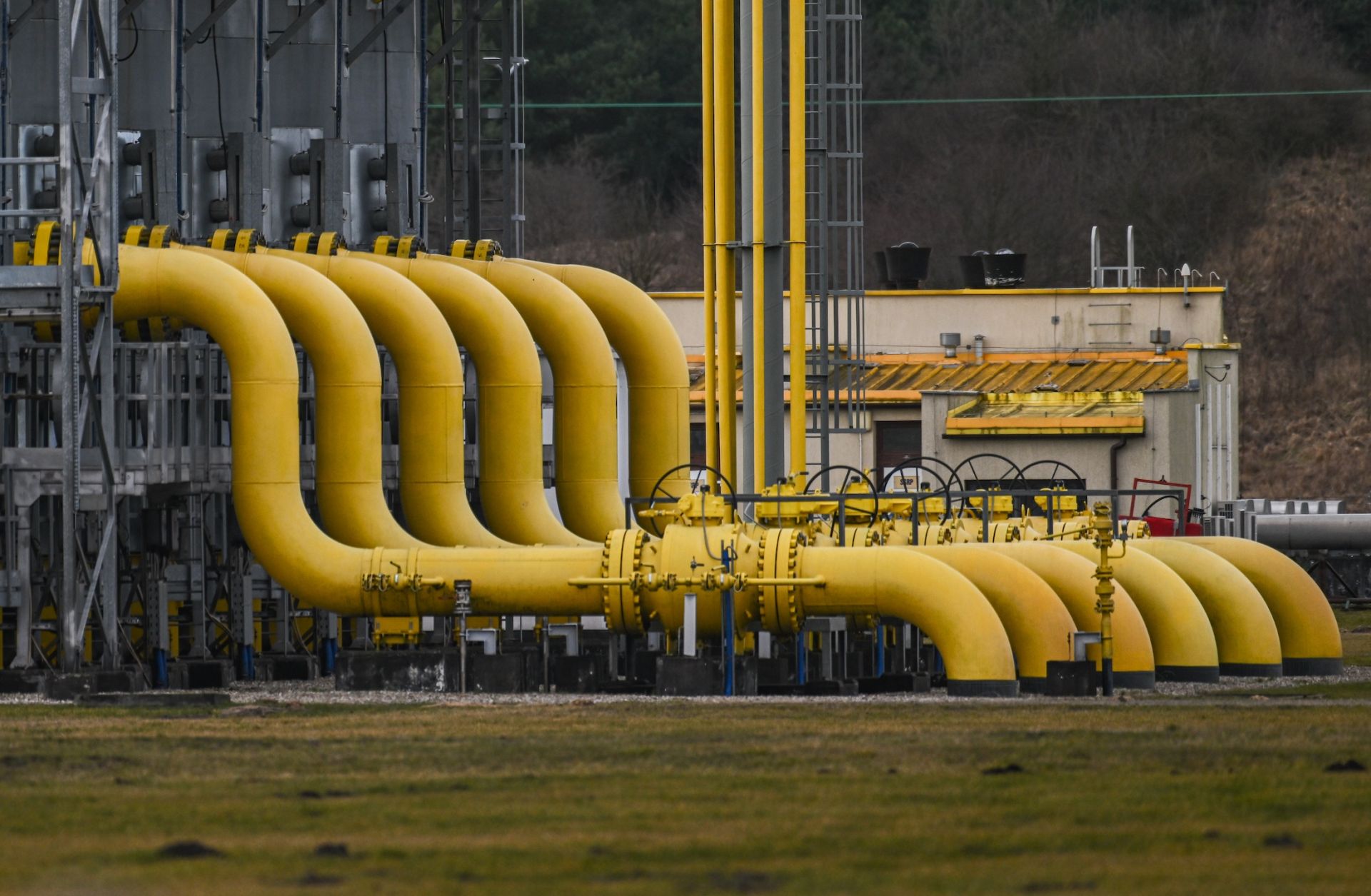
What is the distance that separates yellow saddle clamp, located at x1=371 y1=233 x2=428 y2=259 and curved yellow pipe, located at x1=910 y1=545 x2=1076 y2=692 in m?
9.66

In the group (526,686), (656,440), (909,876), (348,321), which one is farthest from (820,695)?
(909,876)

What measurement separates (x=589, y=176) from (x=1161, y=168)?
16713 millimetres

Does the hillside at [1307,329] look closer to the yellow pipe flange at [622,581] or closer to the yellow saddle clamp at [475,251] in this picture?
the yellow saddle clamp at [475,251]

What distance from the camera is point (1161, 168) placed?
270 ft

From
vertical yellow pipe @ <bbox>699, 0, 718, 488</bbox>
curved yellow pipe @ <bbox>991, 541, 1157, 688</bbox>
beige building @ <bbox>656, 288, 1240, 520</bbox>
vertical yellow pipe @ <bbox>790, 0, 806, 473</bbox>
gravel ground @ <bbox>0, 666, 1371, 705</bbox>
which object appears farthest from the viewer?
beige building @ <bbox>656, 288, 1240, 520</bbox>

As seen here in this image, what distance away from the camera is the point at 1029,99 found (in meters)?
84.8

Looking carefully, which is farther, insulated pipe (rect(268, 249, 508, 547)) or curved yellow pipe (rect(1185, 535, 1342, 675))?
insulated pipe (rect(268, 249, 508, 547))

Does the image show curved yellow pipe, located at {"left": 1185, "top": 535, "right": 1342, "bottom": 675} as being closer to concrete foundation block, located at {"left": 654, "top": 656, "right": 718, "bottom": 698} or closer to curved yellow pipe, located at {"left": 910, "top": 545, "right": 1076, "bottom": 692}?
curved yellow pipe, located at {"left": 910, "top": 545, "right": 1076, "bottom": 692}

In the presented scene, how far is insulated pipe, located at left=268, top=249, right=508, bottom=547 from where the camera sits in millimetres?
29094

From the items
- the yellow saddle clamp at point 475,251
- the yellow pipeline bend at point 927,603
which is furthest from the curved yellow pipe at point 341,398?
the yellow saddle clamp at point 475,251

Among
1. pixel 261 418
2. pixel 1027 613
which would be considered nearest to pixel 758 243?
pixel 261 418

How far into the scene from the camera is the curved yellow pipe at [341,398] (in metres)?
27.6

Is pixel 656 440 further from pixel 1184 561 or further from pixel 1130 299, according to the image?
pixel 1130 299

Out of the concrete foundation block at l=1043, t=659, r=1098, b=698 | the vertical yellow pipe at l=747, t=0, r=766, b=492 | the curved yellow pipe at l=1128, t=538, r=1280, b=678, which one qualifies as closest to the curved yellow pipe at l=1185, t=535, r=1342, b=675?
the curved yellow pipe at l=1128, t=538, r=1280, b=678
